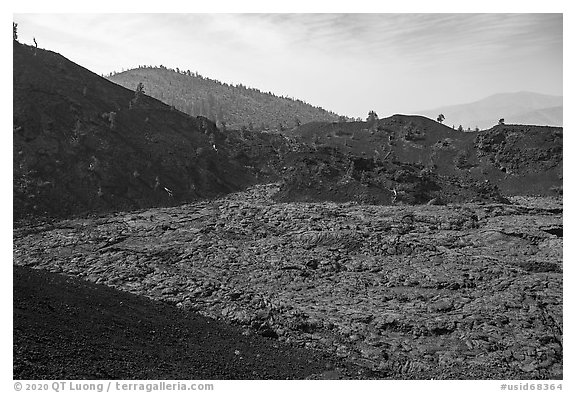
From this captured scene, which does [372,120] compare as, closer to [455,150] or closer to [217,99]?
[455,150]

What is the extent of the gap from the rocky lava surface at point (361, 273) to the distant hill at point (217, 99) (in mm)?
47303

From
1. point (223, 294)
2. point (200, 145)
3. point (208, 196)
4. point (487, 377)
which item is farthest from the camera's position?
point (200, 145)

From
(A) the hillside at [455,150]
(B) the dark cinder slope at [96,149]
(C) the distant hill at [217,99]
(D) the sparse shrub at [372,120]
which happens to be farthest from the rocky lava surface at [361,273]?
(C) the distant hill at [217,99]

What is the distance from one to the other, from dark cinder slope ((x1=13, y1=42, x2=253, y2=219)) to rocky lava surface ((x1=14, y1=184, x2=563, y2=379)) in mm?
2130

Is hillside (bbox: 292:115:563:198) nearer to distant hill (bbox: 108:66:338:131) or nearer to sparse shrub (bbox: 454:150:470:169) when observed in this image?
sparse shrub (bbox: 454:150:470:169)

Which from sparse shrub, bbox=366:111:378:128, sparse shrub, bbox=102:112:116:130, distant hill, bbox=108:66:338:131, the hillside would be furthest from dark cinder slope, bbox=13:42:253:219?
distant hill, bbox=108:66:338:131

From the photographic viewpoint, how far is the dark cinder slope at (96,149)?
20.7 metres

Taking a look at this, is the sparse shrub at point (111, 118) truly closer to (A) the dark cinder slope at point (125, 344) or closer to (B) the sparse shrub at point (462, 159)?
(A) the dark cinder slope at point (125, 344)

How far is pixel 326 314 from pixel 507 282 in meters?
5.46

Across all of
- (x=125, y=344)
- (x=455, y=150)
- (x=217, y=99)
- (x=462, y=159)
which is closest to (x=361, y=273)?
(x=125, y=344)

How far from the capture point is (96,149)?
23781 millimetres

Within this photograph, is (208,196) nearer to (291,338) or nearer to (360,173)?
(360,173)

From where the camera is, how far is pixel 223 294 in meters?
12.9

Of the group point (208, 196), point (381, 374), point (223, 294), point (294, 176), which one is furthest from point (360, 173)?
point (381, 374)
